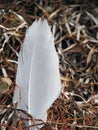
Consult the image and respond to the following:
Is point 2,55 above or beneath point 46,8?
beneath

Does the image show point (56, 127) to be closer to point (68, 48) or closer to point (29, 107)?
point (29, 107)

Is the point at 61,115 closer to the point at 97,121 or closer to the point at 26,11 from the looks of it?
the point at 97,121

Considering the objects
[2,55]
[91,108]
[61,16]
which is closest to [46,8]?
[61,16]

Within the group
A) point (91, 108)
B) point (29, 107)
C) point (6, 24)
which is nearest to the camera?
point (29, 107)

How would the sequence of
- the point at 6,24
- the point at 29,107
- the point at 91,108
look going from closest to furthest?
the point at 29,107 → the point at 91,108 → the point at 6,24

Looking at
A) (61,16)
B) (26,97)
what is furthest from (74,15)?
(26,97)

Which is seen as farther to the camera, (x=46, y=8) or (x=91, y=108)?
(x=46, y=8)

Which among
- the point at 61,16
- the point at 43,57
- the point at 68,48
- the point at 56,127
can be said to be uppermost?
the point at 61,16
